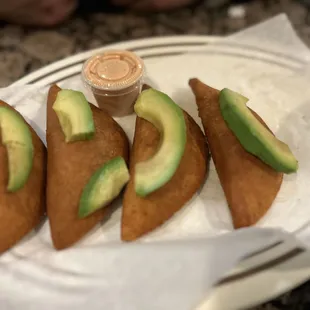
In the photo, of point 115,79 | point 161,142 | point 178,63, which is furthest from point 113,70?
point 161,142

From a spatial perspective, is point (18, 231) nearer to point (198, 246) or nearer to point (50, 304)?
point (50, 304)

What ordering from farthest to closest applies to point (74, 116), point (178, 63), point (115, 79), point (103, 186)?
point (178, 63), point (115, 79), point (74, 116), point (103, 186)

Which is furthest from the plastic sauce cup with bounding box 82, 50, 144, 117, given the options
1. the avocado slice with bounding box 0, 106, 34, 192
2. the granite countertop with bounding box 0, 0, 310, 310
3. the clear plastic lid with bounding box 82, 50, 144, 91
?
the granite countertop with bounding box 0, 0, 310, 310

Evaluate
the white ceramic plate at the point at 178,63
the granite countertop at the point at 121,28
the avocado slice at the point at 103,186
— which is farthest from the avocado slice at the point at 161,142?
the granite countertop at the point at 121,28

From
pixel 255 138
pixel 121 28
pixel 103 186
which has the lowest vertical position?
pixel 121 28

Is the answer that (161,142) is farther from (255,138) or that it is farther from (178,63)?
(178,63)

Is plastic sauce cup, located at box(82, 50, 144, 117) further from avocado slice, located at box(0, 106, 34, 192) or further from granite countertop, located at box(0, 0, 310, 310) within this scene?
granite countertop, located at box(0, 0, 310, 310)

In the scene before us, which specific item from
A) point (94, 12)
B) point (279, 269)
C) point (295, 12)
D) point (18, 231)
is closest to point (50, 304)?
point (18, 231)
